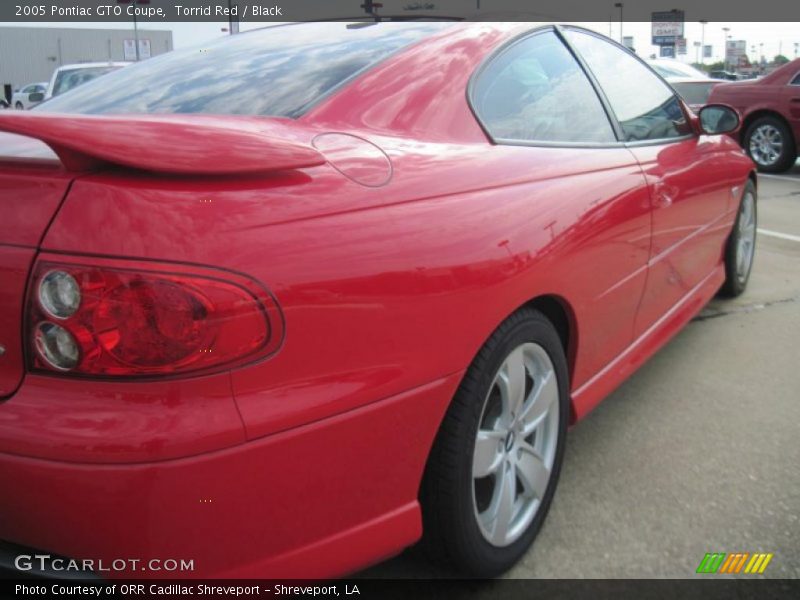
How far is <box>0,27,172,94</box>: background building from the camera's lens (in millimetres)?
52219

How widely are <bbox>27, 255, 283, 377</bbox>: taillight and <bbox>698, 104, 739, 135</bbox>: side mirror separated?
3008 millimetres

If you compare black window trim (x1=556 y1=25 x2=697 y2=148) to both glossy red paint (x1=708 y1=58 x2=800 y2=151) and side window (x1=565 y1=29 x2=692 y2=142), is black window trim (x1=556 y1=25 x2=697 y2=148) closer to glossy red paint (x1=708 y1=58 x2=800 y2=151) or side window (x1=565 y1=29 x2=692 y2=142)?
side window (x1=565 y1=29 x2=692 y2=142)

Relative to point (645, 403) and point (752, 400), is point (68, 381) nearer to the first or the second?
point (645, 403)

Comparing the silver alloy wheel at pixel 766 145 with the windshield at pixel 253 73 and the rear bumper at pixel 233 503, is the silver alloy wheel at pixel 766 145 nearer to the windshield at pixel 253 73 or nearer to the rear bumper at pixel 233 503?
the windshield at pixel 253 73

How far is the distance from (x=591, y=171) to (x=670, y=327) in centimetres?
110

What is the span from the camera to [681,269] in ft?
10.6

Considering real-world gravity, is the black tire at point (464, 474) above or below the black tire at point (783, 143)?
above

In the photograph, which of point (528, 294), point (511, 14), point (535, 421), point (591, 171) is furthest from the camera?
point (511, 14)

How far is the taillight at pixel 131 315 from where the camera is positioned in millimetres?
1356

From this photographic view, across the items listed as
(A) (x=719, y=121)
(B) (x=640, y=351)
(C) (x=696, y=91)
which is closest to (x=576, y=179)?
(B) (x=640, y=351)

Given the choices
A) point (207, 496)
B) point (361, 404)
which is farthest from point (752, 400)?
point (207, 496)

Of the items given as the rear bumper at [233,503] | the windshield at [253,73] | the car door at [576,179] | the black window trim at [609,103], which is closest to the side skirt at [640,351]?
the car door at [576,179]

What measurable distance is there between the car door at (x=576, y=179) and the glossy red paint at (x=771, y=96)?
8667 millimetres

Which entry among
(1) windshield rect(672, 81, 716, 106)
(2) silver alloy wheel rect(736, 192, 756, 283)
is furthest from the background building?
(2) silver alloy wheel rect(736, 192, 756, 283)
